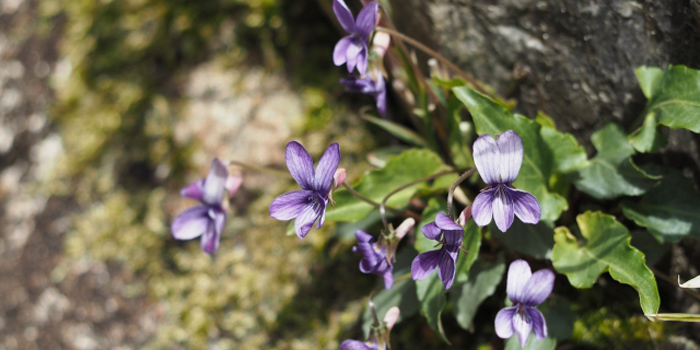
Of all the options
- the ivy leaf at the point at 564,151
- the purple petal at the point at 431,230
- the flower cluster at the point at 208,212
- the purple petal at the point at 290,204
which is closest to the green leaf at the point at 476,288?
the ivy leaf at the point at 564,151

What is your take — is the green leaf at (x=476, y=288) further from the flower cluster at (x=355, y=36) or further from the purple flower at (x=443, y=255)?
the flower cluster at (x=355, y=36)

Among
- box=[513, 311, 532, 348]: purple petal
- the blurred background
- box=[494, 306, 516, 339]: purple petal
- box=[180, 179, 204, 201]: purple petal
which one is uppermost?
box=[180, 179, 204, 201]: purple petal

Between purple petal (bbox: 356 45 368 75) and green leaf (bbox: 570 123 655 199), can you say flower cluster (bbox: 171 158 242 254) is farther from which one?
green leaf (bbox: 570 123 655 199)

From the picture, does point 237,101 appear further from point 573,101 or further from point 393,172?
point 573,101

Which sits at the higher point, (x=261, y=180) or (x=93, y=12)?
(x=93, y=12)

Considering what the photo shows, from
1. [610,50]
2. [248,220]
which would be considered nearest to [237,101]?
[248,220]

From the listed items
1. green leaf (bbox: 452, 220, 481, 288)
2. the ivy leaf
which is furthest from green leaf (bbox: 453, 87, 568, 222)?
green leaf (bbox: 452, 220, 481, 288)
